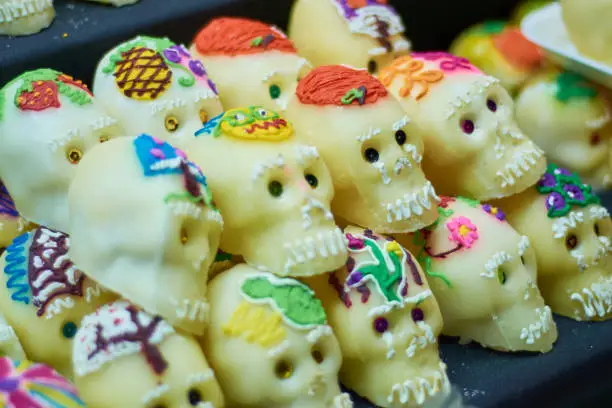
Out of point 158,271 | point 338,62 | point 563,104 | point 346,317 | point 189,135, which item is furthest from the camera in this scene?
point 563,104

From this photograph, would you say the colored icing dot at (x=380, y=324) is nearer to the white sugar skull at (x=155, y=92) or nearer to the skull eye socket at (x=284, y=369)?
the skull eye socket at (x=284, y=369)

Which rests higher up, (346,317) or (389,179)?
(389,179)

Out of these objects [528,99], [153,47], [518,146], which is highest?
[153,47]

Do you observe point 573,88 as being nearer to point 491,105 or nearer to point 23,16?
point 491,105

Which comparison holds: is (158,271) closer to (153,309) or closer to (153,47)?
(153,309)

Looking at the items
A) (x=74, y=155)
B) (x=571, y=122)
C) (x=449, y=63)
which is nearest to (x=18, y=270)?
(x=74, y=155)

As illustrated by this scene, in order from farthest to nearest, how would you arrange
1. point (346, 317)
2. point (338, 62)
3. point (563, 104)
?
point (563, 104) < point (338, 62) < point (346, 317)

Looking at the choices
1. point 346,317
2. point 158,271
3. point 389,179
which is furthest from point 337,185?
point 158,271
